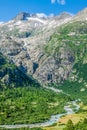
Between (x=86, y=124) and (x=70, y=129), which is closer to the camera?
(x=70, y=129)

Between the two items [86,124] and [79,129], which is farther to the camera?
[86,124]

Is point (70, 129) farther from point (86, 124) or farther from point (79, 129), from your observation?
point (86, 124)

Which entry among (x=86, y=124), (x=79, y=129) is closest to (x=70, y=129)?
(x=79, y=129)
